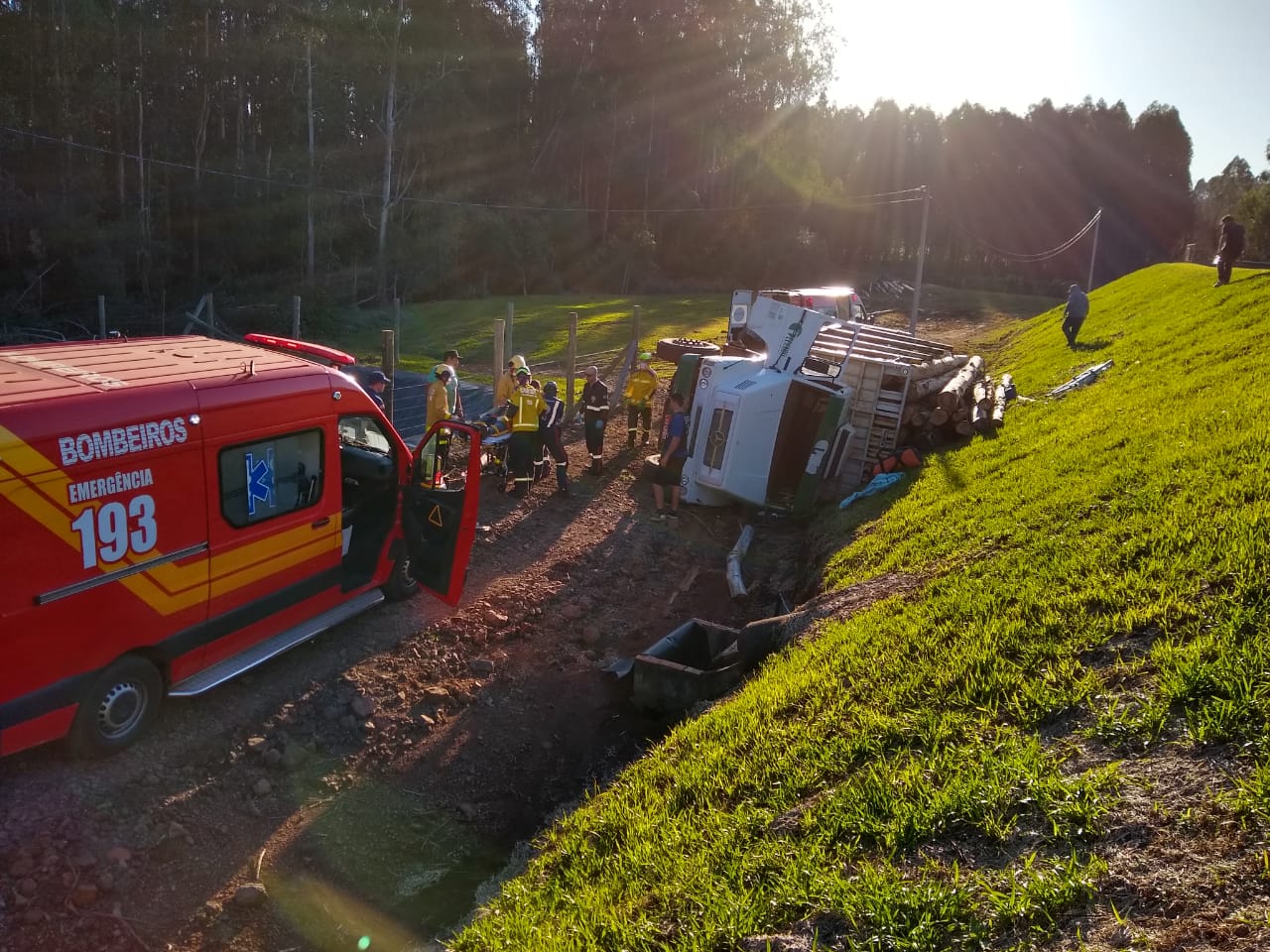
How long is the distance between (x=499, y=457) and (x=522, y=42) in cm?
4767

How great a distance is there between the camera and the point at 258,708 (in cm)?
661

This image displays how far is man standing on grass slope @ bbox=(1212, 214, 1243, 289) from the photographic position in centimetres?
1767

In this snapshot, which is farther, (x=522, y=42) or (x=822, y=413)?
(x=522, y=42)

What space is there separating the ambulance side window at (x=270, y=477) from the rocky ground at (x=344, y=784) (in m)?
1.42

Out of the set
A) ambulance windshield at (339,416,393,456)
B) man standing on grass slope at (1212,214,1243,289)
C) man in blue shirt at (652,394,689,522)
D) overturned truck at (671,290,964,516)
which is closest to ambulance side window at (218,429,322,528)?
ambulance windshield at (339,416,393,456)

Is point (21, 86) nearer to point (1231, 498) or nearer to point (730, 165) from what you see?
point (730, 165)

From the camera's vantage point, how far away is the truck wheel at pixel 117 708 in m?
5.52

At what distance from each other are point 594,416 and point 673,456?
6.41ft

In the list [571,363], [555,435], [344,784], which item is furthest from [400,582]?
[571,363]

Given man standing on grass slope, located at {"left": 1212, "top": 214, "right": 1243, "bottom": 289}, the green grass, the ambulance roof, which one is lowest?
the green grass

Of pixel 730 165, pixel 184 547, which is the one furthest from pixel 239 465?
pixel 730 165

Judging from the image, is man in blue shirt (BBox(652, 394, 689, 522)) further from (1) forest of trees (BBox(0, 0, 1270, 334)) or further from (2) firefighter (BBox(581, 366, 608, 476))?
(1) forest of trees (BBox(0, 0, 1270, 334))

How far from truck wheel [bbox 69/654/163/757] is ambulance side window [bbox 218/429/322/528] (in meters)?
1.19

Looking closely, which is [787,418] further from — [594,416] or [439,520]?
[439,520]
